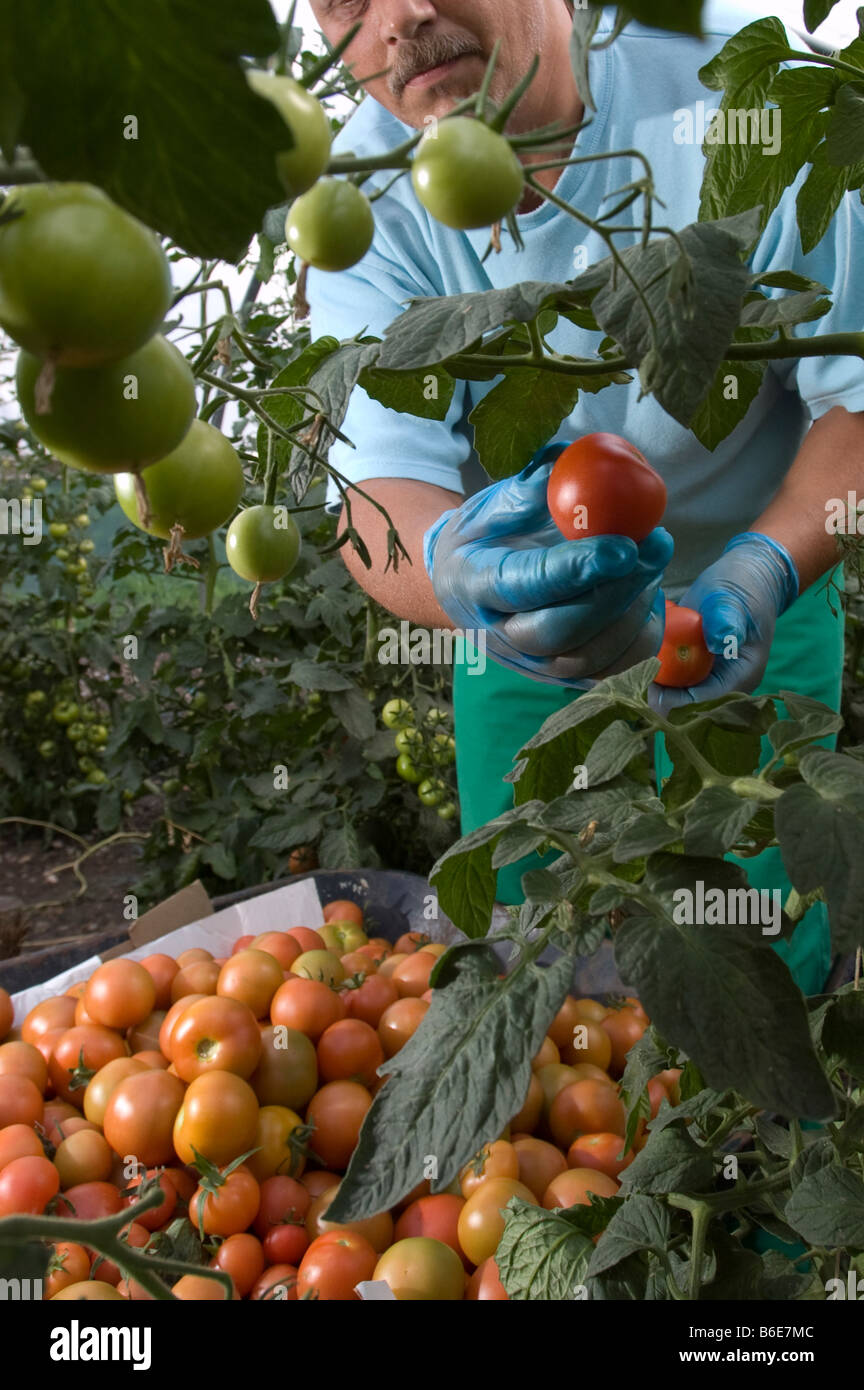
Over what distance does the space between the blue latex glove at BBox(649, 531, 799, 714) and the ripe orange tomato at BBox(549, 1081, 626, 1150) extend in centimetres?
47

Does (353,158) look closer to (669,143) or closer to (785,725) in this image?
(785,725)

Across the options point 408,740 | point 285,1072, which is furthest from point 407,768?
point 285,1072

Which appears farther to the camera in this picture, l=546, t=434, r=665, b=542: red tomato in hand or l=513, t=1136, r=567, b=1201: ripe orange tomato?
l=513, t=1136, r=567, b=1201: ripe orange tomato

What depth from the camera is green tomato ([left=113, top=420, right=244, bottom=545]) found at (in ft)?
0.97

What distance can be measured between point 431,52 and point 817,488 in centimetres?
62

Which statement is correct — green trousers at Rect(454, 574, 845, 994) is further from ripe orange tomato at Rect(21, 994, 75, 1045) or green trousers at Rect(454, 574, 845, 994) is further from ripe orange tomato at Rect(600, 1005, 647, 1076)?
ripe orange tomato at Rect(21, 994, 75, 1045)

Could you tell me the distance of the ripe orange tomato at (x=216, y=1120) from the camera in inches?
43.3

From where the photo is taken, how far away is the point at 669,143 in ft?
4.32

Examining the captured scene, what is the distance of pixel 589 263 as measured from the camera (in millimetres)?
1371

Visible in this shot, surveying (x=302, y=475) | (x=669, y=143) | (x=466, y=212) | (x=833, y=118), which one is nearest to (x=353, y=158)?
(x=466, y=212)

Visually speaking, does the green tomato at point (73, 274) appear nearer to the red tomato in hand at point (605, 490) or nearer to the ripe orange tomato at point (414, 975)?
the red tomato in hand at point (605, 490)

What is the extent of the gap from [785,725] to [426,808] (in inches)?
60.2

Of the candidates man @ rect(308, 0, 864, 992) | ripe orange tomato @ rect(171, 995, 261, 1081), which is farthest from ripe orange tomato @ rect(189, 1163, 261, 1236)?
man @ rect(308, 0, 864, 992)

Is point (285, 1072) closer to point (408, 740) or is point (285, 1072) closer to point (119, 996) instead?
point (119, 996)
